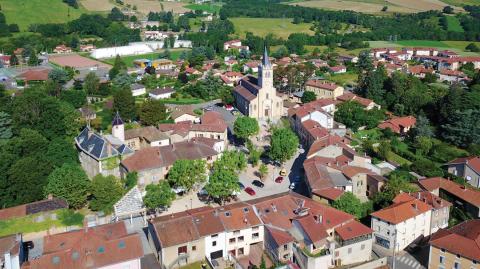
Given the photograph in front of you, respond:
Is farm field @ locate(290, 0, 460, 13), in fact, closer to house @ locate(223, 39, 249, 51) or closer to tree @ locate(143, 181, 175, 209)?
house @ locate(223, 39, 249, 51)

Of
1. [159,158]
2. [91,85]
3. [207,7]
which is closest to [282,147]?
[159,158]

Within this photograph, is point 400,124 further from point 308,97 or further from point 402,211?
point 402,211

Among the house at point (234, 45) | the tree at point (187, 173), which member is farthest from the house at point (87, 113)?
the house at point (234, 45)

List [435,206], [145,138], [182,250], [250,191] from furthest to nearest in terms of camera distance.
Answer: [145,138], [250,191], [435,206], [182,250]

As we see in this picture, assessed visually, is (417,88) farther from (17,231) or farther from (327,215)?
(17,231)

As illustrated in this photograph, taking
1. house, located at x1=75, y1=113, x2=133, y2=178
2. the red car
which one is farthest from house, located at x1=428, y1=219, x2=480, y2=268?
house, located at x1=75, y1=113, x2=133, y2=178

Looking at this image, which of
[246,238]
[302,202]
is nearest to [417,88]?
[302,202]
